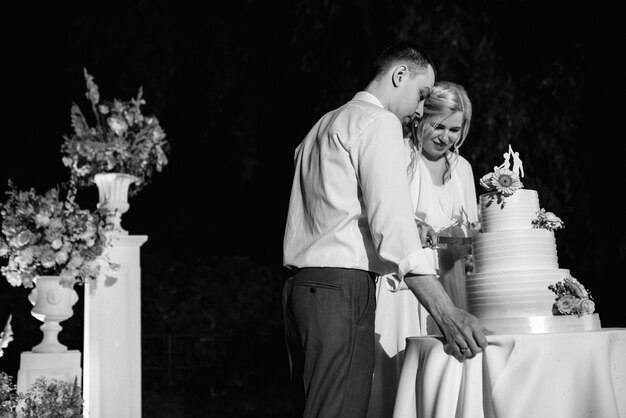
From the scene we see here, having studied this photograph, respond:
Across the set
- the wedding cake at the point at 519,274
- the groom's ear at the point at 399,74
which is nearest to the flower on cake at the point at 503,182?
the wedding cake at the point at 519,274

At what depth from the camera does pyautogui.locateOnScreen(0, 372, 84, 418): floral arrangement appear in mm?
4664

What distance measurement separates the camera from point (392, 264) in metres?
2.39

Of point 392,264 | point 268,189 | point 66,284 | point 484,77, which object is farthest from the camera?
point 268,189

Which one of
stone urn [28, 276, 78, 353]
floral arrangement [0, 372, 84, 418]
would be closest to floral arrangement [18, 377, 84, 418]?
floral arrangement [0, 372, 84, 418]

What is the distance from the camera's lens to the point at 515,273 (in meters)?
2.95

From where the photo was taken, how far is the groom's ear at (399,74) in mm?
2688

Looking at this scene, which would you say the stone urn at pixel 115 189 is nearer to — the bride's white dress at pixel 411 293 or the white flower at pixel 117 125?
the white flower at pixel 117 125

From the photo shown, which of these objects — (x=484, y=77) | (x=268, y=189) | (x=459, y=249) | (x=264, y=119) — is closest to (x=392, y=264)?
(x=459, y=249)

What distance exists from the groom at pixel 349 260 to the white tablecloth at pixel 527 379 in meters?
0.11

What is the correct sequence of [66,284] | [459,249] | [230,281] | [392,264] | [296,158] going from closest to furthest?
[392,264] < [296,158] < [459,249] < [66,284] < [230,281]

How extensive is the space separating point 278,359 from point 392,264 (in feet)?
24.8

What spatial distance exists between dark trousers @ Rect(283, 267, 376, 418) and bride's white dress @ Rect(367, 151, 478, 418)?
66 centimetres

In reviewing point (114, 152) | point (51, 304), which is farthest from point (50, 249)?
point (114, 152)

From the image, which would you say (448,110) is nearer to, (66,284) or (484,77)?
(66,284)
